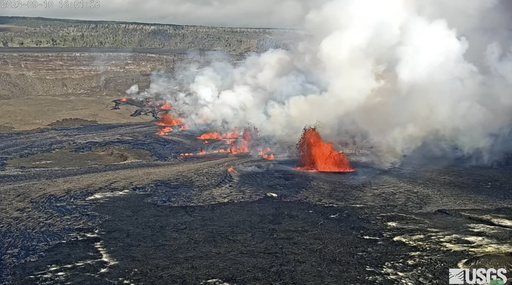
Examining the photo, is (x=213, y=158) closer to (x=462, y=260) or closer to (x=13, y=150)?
(x=13, y=150)

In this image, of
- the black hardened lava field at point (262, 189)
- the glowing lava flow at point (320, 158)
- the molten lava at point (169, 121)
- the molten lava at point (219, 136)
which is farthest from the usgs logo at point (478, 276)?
the molten lava at point (169, 121)

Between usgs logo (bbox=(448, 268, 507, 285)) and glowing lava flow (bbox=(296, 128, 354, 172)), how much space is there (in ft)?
Answer: 59.7

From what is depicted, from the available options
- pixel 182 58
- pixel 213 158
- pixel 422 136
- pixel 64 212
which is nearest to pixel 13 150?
pixel 213 158

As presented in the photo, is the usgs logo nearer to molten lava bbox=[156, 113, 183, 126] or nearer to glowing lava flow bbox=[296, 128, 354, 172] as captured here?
glowing lava flow bbox=[296, 128, 354, 172]

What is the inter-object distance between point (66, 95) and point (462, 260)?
81.4m

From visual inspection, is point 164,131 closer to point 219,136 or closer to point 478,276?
point 219,136

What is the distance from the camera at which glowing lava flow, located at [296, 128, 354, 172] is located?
122 feet

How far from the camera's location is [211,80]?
68.4m

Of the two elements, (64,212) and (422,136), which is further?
(422,136)

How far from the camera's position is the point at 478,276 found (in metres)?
18.4

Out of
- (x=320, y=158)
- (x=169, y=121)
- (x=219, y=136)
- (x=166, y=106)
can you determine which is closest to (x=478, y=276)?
(x=320, y=158)

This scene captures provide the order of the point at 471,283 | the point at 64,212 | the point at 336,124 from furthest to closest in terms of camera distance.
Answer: the point at 336,124, the point at 64,212, the point at 471,283

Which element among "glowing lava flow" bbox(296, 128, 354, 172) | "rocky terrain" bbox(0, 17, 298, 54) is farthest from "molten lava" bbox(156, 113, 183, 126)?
"rocky terrain" bbox(0, 17, 298, 54)

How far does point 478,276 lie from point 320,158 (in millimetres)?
19884
